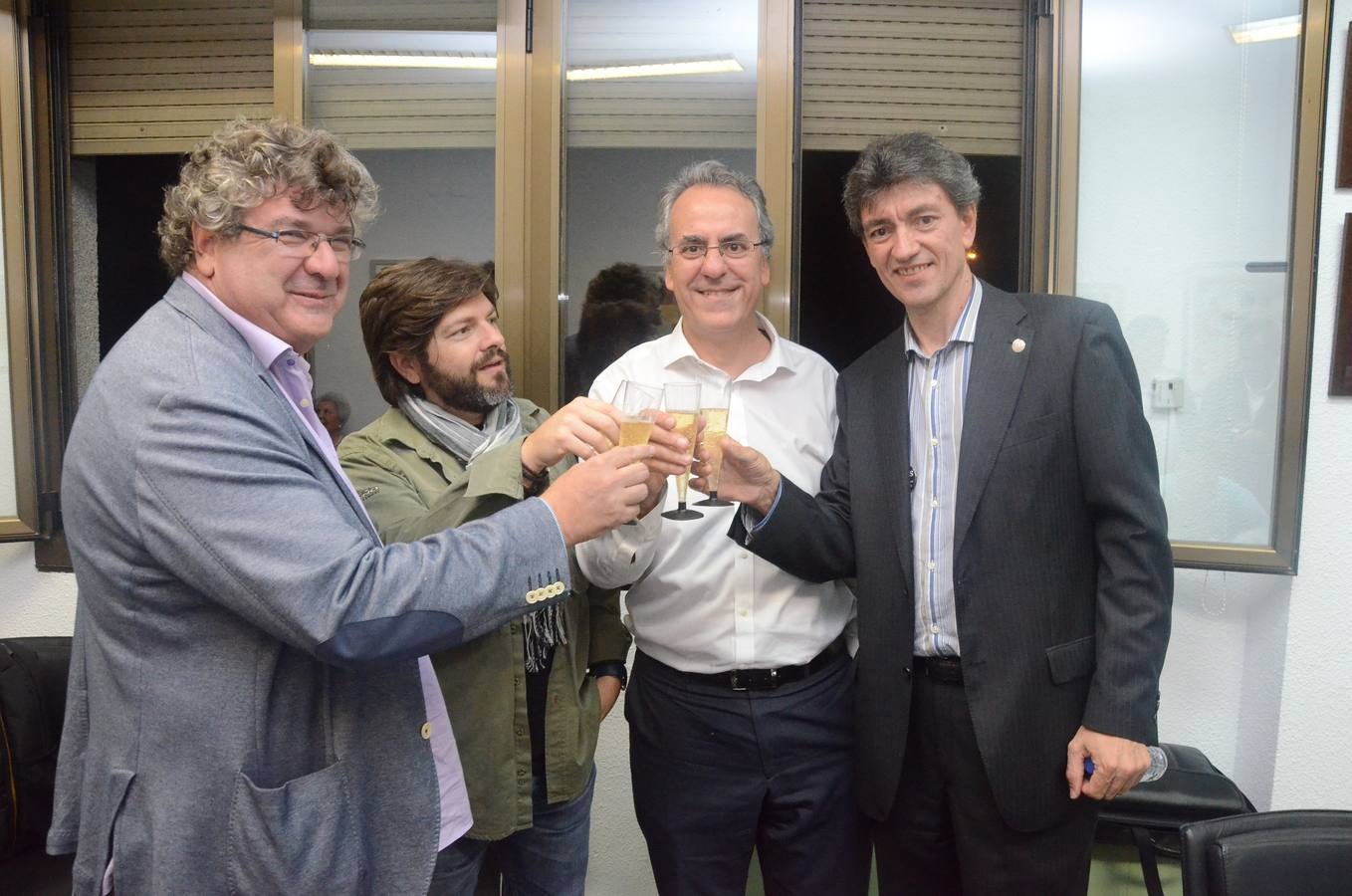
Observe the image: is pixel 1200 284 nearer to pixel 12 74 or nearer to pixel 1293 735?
pixel 1293 735

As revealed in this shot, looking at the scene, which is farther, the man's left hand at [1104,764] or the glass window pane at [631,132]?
the glass window pane at [631,132]

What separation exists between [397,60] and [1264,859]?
2.65m

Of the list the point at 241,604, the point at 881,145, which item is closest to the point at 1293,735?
the point at 881,145

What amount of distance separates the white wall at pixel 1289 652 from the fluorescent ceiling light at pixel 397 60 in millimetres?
352

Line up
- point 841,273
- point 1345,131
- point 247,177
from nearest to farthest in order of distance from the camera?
point 247,177
point 1345,131
point 841,273

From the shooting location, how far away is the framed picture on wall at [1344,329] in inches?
87.0

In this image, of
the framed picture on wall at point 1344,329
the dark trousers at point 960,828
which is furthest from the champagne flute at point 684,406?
the framed picture on wall at point 1344,329

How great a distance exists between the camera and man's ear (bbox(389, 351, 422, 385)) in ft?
5.51

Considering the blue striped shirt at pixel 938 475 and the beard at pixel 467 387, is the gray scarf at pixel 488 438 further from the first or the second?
the blue striped shirt at pixel 938 475

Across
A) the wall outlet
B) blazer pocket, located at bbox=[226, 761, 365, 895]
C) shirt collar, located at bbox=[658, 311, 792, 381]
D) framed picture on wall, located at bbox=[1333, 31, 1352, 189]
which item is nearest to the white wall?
framed picture on wall, located at bbox=[1333, 31, 1352, 189]

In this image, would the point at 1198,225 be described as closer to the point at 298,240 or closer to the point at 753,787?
the point at 753,787

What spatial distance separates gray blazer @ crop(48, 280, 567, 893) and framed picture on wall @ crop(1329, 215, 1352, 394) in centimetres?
220

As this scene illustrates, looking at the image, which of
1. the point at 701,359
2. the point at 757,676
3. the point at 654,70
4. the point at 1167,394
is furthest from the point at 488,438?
the point at 1167,394

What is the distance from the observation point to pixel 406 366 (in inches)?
66.3
